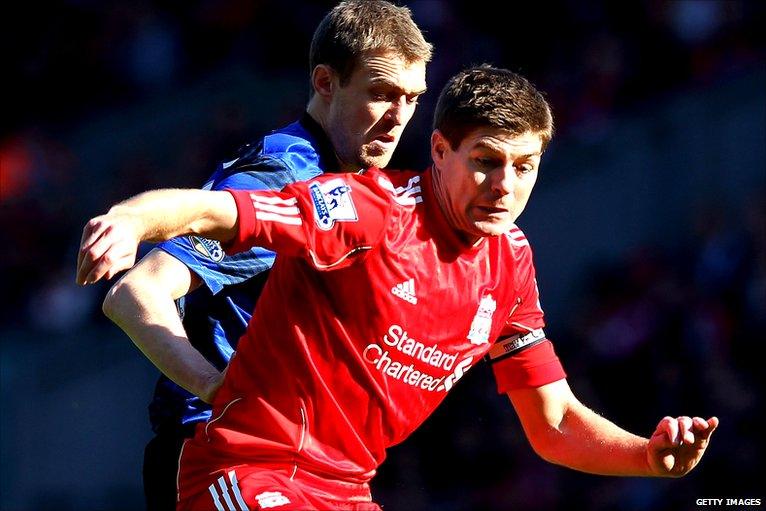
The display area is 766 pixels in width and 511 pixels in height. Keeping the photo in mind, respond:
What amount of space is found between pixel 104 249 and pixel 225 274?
1.29m

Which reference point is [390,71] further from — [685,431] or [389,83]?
[685,431]

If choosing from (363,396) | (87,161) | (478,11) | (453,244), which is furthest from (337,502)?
(87,161)

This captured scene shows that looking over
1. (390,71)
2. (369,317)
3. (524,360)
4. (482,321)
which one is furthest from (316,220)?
(390,71)

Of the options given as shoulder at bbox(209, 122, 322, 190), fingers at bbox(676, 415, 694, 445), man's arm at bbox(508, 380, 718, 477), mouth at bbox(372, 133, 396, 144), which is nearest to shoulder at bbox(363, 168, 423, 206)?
shoulder at bbox(209, 122, 322, 190)

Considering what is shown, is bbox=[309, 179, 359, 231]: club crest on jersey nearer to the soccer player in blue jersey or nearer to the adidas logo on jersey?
the adidas logo on jersey

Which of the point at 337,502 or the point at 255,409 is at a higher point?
the point at 255,409

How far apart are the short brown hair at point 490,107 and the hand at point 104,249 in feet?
3.74

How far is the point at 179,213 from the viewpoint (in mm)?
3305

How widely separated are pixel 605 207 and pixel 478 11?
2.28m

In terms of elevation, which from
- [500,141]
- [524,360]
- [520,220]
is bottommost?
[520,220]

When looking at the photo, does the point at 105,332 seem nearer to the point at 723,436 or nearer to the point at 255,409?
the point at 723,436

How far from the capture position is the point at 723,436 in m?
9.08

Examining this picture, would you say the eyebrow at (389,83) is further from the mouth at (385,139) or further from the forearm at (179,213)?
the forearm at (179,213)

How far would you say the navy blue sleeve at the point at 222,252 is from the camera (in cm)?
434
